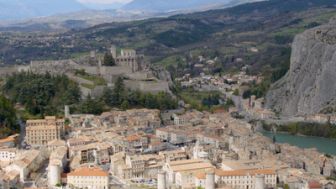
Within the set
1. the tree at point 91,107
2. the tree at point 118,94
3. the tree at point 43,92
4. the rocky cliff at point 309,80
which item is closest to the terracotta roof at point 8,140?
the tree at point 43,92

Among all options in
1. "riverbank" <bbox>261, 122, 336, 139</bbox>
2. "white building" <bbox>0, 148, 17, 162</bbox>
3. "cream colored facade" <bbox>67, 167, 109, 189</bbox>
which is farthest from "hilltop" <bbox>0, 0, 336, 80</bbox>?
"cream colored facade" <bbox>67, 167, 109, 189</bbox>

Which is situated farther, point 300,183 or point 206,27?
point 206,27

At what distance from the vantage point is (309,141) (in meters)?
32.6

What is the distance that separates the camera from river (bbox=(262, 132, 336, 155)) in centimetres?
3055

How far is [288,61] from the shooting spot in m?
48.7

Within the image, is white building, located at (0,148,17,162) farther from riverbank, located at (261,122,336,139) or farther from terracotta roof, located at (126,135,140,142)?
riverbank, located at (261,122,336,139)

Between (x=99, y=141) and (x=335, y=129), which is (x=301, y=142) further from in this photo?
(x=99, y=141)

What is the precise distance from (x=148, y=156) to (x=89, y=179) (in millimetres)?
2930

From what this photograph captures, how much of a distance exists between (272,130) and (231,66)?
2227 centimetres

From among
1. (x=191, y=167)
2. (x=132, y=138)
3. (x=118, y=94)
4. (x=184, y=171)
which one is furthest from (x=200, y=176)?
(x=118, y=94)

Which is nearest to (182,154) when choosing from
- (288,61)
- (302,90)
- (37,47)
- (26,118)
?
(26,118)

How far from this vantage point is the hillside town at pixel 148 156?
68.0ft

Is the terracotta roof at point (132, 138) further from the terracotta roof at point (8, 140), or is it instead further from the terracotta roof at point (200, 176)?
the terracotta roof at point (200, 176)

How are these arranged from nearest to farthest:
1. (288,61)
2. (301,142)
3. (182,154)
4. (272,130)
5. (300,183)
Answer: (300,183) → (182,154) → (301,142) → (272,130) → (288,61)
